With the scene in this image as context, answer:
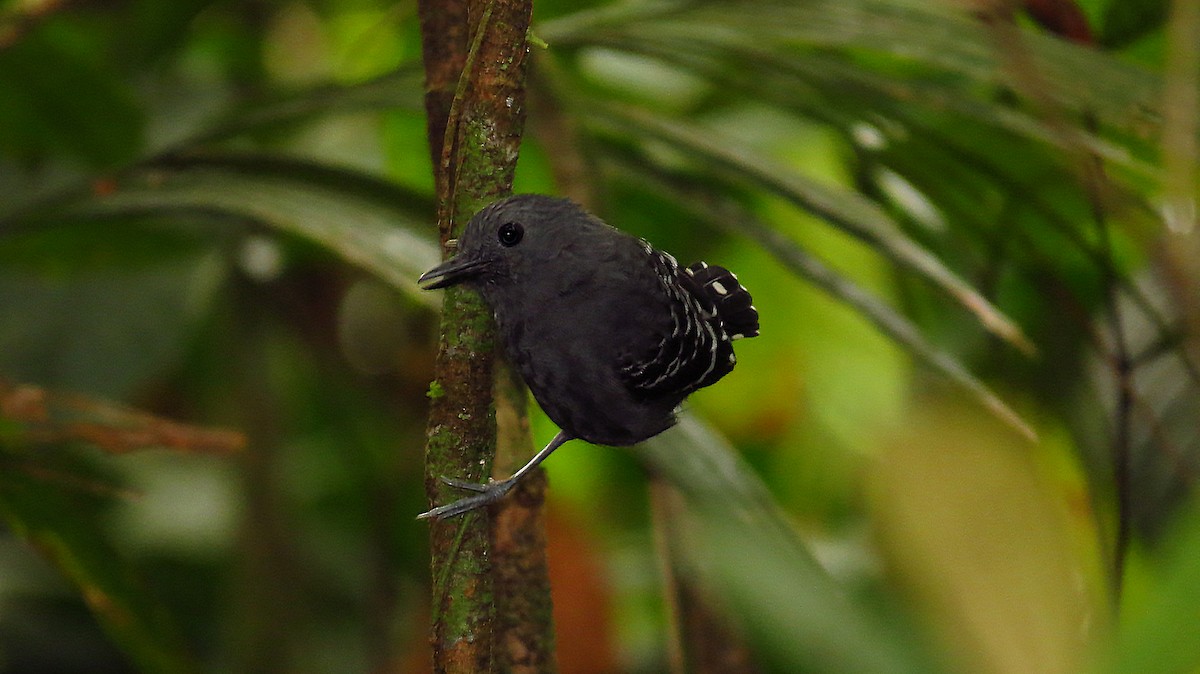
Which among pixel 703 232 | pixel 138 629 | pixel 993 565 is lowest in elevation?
pixel 993 565

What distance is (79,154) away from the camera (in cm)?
163

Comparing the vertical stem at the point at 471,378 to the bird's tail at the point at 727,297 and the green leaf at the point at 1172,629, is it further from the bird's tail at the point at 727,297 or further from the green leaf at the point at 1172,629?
the green leaf at the point at 1172,629

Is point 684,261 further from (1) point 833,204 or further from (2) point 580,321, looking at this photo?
(2) point 580,321

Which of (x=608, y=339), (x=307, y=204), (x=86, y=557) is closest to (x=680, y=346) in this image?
(x=608, y=339)

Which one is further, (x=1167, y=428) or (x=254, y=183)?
(x=1167, y=428)

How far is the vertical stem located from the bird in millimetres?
14

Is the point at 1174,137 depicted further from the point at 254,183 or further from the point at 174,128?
the point at 174,128

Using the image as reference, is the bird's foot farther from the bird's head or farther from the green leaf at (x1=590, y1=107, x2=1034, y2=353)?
the green leaf at (x1=590, y1=107, x2=1034, y2=353)

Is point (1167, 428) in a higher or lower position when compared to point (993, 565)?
higher

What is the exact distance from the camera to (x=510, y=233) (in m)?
0.70

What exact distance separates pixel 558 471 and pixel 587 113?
0.88 metres

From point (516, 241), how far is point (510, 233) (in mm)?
14

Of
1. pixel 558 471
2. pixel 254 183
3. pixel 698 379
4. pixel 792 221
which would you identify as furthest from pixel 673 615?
pixel 792 221

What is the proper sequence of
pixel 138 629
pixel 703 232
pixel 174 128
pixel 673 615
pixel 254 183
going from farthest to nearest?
pixel 703 232 < pixel 174 128 < pixel 254 183 < pixel 138 629 < pixel 673 615
